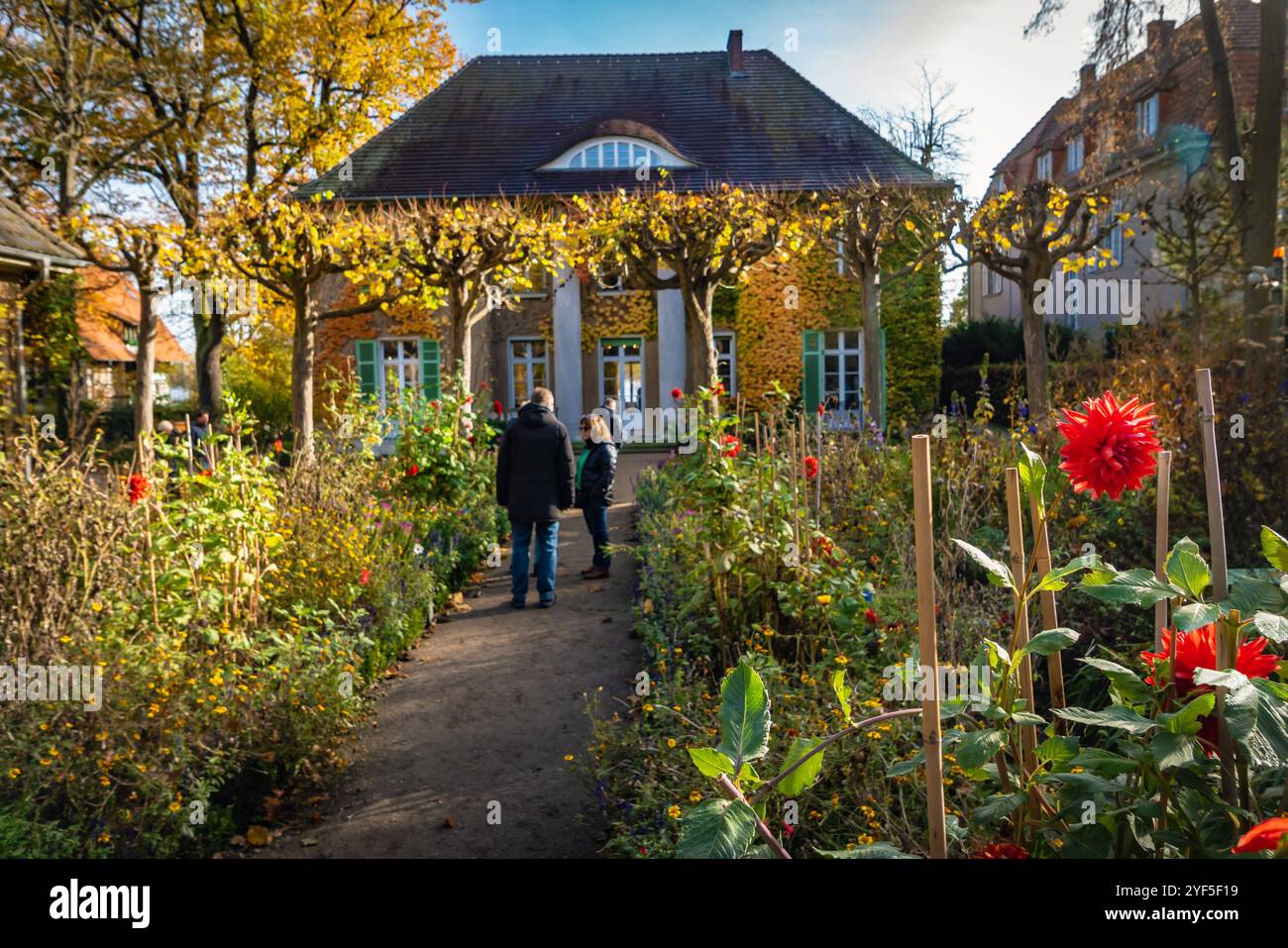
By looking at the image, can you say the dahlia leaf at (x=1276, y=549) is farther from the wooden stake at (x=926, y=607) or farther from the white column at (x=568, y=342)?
the white column at (x=568, y=342)

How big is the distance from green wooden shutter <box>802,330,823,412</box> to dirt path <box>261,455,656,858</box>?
13.9 meters

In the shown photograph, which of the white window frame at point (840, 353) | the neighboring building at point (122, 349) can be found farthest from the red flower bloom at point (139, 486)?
the neighboring building at point (122, 349)

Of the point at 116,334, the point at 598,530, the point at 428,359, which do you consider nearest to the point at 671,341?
the point at 428,359

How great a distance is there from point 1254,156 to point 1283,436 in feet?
22.5

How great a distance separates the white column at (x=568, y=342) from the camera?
20.1 meters

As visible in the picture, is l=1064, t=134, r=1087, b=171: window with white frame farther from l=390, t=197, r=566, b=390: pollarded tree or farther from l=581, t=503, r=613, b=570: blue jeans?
l=581, t=503, r=613, b=570: blue jeans

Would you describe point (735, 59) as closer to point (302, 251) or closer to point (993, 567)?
point (302, 251)

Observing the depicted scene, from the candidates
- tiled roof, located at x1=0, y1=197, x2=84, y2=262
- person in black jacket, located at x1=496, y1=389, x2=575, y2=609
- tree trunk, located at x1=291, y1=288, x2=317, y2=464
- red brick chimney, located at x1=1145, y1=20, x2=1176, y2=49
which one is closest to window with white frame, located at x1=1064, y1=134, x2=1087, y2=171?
red brick chimney, located at x1=1145, y1=20, x2=1176, y2=49

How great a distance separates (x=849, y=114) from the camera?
21.1m

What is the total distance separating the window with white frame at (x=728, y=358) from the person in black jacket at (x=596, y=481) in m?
12.7

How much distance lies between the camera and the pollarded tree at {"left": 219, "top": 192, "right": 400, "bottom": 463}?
12.6 m
